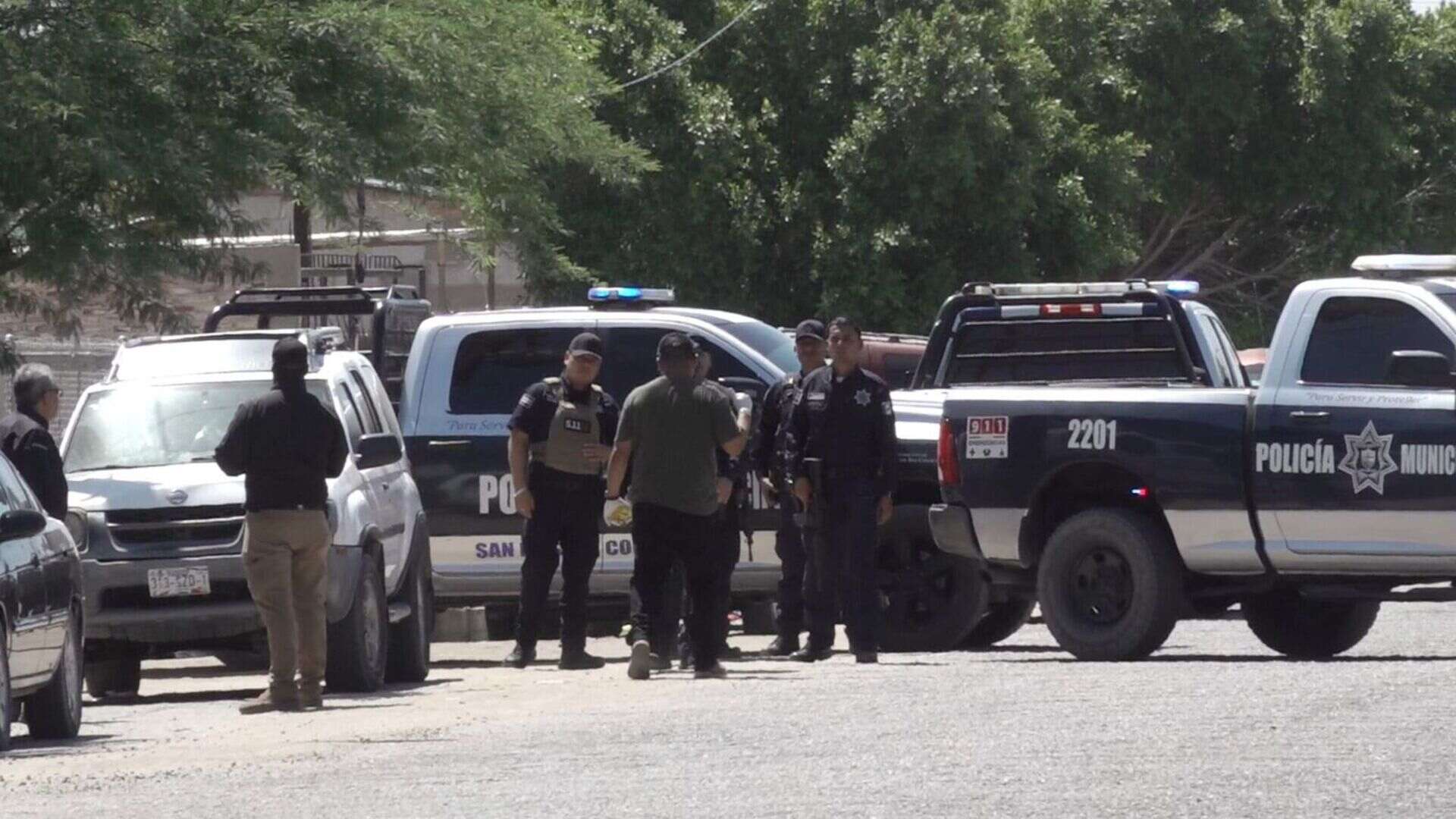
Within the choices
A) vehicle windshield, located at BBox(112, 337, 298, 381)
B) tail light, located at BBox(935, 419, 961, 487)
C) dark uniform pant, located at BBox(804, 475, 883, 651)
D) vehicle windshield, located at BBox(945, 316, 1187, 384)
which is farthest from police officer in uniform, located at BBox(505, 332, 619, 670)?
vehicle windshield, located at BBox(945, 316, 1187, 384)

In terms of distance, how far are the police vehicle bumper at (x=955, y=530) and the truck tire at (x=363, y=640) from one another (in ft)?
9.82

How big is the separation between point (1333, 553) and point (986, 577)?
2.11 m

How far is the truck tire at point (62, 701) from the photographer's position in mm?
11570

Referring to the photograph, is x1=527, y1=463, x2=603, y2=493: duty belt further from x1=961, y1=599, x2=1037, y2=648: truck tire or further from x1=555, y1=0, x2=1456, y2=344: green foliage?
x1=555, y1=0, x2=1456, y2=344: green foliage

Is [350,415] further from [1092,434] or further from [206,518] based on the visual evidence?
[1092,434]

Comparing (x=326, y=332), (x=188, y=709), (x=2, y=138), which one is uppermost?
(x=2, y=138)

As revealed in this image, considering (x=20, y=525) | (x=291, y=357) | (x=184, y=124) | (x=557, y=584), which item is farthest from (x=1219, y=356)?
(x=184, y=124)

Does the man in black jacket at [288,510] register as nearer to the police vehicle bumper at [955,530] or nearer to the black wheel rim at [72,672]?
the black wheel rim at [72,672]

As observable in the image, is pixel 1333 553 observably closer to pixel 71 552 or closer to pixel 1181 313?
pixel 1181 313

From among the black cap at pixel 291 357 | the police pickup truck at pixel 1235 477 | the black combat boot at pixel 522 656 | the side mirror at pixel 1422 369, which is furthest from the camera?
the black combat boot at pixel 522 656

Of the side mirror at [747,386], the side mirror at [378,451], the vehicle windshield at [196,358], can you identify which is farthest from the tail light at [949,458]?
the vehicle windshield at [196,358]

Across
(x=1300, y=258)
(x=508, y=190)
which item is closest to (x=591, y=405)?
(x=508, y=190)

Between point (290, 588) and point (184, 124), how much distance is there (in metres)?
5.92

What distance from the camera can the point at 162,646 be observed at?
539 inches
